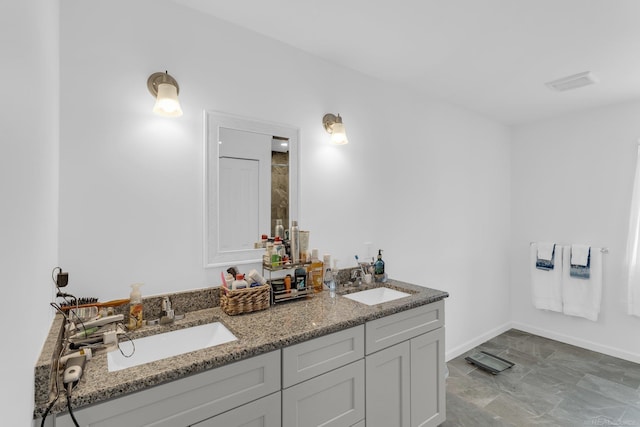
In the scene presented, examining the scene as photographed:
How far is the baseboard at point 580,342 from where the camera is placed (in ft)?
10.2

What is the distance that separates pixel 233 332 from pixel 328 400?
1.78ft

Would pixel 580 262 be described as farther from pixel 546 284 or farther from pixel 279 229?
pixel 279 229

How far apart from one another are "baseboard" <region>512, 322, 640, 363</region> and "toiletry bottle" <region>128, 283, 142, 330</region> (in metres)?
4.12

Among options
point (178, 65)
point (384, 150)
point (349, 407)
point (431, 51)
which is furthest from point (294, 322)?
point (431, 51)

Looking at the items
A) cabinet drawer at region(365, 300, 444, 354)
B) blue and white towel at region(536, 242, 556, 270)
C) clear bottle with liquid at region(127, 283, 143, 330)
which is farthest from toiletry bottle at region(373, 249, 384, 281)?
blue and white towel at region(536, 242, 556, 270)

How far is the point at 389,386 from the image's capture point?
1.73m

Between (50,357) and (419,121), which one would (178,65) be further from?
(419,121)

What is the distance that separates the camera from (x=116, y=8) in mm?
1479

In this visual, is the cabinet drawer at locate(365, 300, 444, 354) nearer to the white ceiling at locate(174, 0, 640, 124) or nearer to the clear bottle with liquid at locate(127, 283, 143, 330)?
the clear bottle with liquid at locate(127, 283, 143, 330)

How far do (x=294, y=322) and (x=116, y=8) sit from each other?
1.67m

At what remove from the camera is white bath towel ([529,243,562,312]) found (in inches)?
137

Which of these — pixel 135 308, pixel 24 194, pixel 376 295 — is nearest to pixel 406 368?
pixel 376 295

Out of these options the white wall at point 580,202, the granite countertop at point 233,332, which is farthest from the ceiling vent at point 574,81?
the granite countertop at point 233,332

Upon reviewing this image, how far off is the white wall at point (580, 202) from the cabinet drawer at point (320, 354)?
313 centimetres
